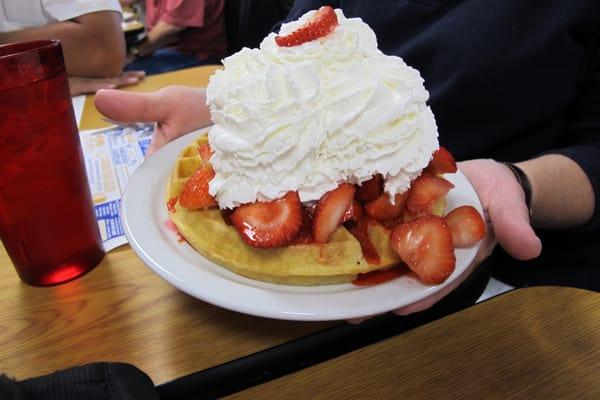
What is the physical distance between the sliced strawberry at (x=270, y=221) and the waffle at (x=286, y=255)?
0.02 meters

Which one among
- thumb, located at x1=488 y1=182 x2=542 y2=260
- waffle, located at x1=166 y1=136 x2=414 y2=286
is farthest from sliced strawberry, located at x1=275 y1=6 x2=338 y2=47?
thumb, located at x1=488 y1=182 x2=542 y2=260

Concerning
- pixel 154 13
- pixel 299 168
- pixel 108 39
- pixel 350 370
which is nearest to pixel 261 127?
pixel 299 168

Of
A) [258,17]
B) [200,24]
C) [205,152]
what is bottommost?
[200,24]

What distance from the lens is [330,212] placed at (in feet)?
2.37

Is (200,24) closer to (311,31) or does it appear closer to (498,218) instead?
(311,31)

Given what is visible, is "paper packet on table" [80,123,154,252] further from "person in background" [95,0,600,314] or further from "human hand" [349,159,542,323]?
"human hand" [349,159,542,323]

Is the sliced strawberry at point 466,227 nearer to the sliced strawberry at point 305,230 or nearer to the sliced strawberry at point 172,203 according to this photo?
the sliced strawberry at point 305,230

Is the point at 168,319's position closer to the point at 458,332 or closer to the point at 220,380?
the point at 220,380

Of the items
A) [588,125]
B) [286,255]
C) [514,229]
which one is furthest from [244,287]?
[588,125]

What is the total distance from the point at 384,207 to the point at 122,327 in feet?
1.41

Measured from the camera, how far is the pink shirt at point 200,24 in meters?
3.03

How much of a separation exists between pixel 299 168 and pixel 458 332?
34 centimetres

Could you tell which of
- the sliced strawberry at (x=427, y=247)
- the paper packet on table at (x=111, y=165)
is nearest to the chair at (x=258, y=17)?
the paper packet on table at (x=111, y=165)

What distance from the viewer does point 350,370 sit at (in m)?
0.66
